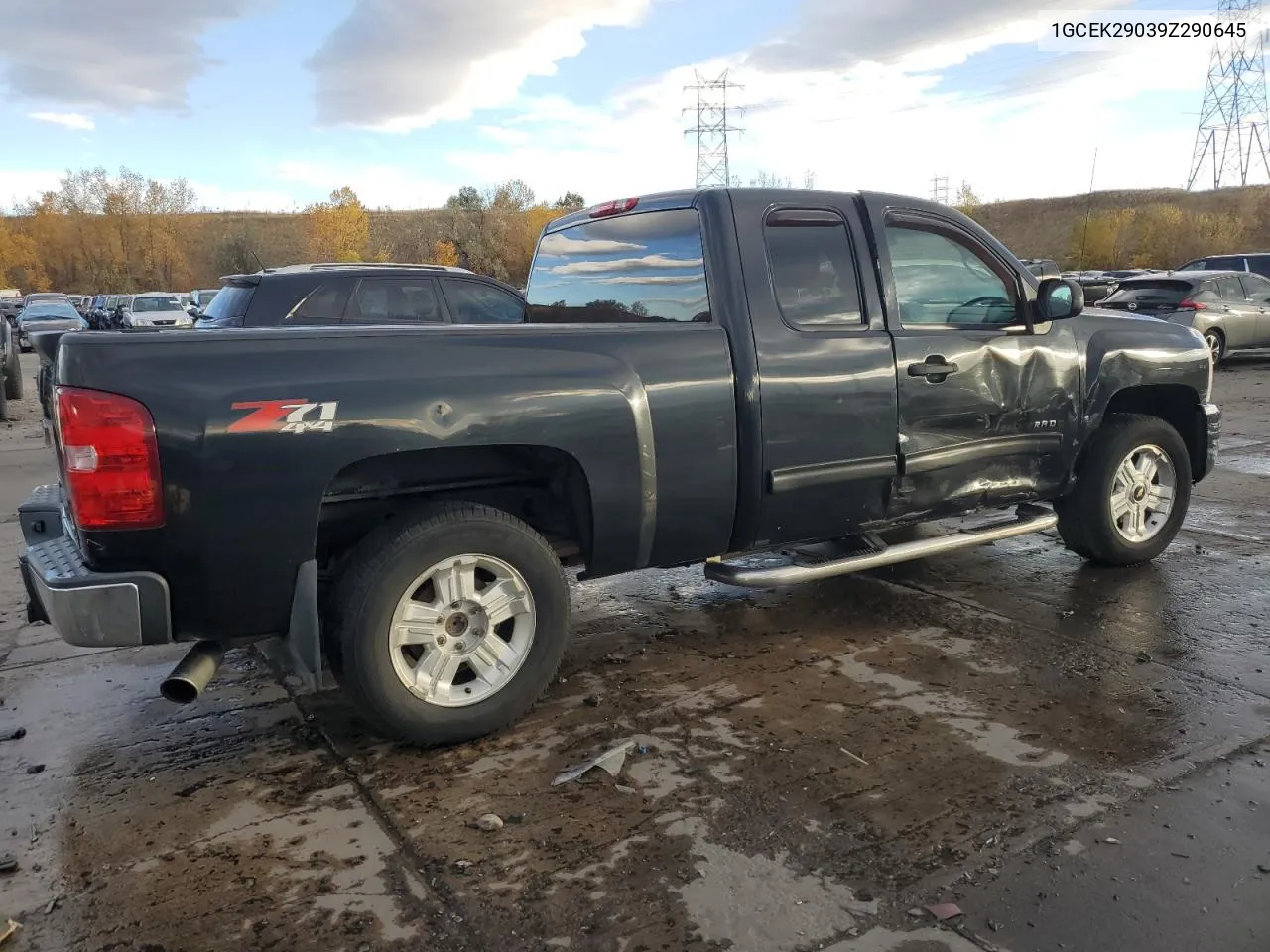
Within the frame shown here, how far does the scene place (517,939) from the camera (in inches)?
98.5

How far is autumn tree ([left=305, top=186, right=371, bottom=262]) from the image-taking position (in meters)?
81.9

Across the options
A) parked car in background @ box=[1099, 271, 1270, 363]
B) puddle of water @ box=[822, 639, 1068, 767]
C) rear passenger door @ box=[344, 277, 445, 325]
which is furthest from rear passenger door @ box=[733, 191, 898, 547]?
parked car in background @ box=[1099, 271, 1270, 363]

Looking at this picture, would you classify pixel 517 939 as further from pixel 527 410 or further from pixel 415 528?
pixel 527 410

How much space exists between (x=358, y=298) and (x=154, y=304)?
2772 cm

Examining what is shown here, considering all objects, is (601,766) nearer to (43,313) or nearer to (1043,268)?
(1043,268)

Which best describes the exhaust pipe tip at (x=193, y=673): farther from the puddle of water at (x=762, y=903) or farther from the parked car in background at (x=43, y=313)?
the parked car in background at (x=43, y=313)

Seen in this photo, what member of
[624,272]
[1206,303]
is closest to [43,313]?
[1206,303]

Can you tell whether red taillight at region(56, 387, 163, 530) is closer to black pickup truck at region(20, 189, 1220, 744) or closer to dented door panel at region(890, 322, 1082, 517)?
black pickup truck at region(20, 189, 1220, 744)

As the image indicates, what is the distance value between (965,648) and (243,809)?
3104mm

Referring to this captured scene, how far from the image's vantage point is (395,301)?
30.0ft

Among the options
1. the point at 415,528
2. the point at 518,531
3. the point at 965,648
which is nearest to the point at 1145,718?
the point at 965,648

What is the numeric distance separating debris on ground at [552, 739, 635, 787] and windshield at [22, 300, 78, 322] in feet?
102

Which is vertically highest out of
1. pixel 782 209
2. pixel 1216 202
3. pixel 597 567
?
pixel 1216 202

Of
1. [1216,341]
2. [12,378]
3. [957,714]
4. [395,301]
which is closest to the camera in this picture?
[957,714]
